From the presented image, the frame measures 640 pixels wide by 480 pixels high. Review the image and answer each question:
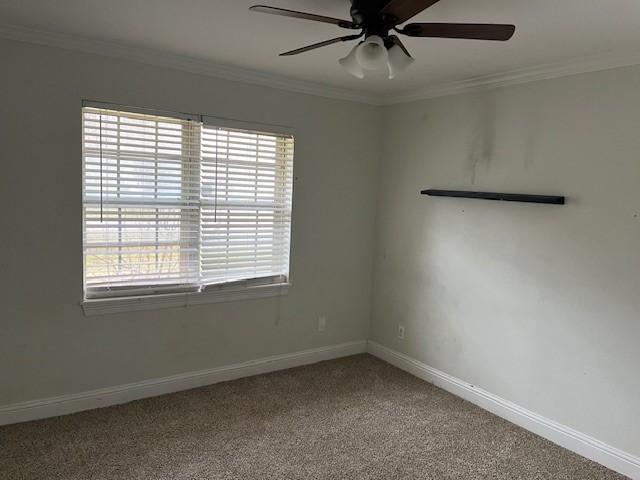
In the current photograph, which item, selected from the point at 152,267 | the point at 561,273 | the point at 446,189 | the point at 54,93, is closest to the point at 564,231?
the point at 561,273

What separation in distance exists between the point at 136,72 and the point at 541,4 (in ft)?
7.47

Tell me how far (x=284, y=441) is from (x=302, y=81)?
8.13ft

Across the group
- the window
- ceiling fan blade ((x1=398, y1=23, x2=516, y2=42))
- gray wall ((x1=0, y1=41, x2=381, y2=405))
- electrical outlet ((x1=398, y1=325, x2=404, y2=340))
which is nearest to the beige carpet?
gray wall ((x1=0, y1=41, x2=381, y2=405))

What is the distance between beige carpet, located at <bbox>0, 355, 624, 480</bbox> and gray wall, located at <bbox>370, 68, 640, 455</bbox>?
344mm

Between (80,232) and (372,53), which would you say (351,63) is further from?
(80,232)

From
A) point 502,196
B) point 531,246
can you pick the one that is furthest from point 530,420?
point 502,196

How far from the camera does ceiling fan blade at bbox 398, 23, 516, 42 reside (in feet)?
5.70

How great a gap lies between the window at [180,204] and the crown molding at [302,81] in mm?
339

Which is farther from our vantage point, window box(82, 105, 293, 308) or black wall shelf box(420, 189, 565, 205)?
window box(82, 105, 293, 308)

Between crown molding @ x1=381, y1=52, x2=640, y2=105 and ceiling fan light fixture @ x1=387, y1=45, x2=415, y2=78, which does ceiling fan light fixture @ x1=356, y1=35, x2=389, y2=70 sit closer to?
ceiling fan light fixture @ x1=387, y1=45, x2=415, y2=78

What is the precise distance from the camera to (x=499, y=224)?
10.3 feet

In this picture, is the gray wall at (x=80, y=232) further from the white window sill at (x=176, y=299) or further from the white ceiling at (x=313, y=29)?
the white ceiling at (x=313, y=29)

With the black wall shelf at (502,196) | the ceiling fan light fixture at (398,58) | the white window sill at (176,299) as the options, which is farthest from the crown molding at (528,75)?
the white window sill at (176,299)

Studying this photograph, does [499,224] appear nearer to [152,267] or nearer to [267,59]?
[267,59]
